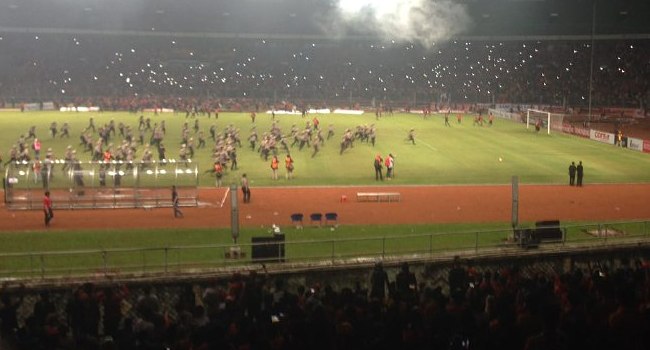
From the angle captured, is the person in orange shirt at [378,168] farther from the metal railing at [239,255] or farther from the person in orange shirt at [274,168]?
the metal railing at [239,255]

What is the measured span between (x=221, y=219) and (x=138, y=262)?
9.22 metres

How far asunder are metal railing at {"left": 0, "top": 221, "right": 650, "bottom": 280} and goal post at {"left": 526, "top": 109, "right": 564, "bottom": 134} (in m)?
45.7

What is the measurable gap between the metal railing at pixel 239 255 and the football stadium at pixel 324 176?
0.14 meters

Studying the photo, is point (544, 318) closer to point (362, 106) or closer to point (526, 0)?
point (526, 0)

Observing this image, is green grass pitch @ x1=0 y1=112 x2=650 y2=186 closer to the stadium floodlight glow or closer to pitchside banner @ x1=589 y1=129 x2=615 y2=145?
pitchside banner @ x1=589 y1=129 x2=615 y2=145

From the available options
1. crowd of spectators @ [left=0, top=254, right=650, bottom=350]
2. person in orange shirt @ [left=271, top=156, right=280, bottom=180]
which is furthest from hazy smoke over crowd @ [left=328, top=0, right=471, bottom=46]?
crowd of spectators @ [left=0, top=254, right=650, bottom=350]

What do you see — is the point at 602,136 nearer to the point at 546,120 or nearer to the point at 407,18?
the point at 546,120

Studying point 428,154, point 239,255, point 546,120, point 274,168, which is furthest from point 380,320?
point 546,120

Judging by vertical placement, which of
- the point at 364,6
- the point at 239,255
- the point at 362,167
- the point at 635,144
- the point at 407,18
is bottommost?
the point at 239,255

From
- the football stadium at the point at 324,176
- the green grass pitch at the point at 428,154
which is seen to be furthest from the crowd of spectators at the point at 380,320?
the green grass pitch at the point at 428,154

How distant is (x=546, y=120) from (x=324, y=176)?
37546mm

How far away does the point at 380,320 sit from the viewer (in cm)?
1313

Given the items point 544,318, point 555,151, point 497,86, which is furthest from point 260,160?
point 497,86

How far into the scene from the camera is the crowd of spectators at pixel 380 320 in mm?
11836
